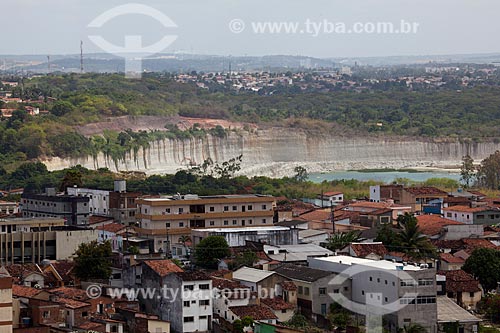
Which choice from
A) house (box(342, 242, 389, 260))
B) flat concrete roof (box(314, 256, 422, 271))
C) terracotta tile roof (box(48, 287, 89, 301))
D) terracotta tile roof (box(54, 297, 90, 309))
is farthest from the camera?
house (box(342, 242, 389, 260))

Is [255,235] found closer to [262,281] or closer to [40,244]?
[40,244]

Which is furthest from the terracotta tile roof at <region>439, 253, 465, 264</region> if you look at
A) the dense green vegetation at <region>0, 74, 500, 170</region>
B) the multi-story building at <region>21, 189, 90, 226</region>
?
the dense green vegetation at <region>0, 74, 500, 170</region>

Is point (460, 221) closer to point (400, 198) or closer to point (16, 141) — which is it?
point (400, 198)

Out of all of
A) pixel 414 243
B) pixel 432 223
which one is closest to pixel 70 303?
pixel 414 243

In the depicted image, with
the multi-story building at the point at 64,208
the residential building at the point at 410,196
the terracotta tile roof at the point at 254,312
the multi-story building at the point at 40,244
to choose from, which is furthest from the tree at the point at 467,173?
the terracotta tile roof at the point at 254,312

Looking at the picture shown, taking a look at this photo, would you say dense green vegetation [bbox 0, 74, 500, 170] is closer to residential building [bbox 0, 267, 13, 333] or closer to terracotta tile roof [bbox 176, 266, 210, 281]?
terracotta tile roof [bbox 176, 266, 210, 281]

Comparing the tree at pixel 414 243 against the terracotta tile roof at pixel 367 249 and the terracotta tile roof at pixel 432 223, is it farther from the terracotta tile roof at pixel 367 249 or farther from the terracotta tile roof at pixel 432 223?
the terracotta tile roof at pixel 432 223
